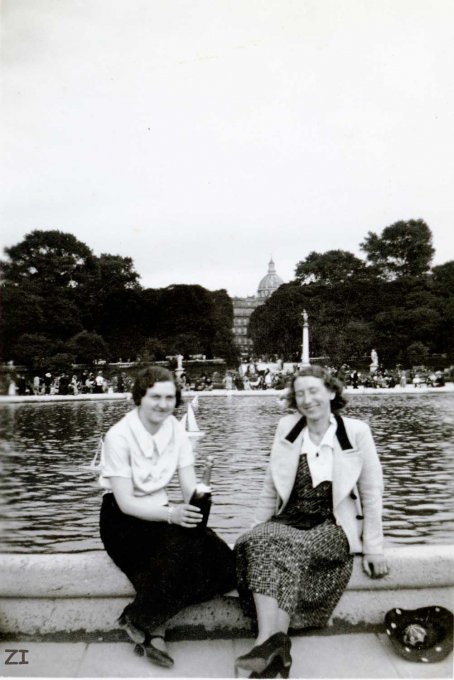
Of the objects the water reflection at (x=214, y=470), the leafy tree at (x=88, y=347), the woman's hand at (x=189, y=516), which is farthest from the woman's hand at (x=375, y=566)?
the leafy tree at (x=88, y=347)

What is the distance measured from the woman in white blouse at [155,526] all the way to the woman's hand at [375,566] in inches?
24.2

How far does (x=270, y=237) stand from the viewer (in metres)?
7.52

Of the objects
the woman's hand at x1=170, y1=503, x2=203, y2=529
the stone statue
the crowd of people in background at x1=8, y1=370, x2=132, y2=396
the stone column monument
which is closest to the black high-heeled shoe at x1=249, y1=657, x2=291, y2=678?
the woman's hand at x1=170, y1=503, x2=203, y2=529

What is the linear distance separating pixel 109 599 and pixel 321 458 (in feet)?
3.84

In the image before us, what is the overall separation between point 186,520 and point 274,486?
533 millimetres

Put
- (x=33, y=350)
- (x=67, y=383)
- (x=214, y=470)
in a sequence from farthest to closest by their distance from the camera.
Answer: (x=67, y=383) < (x=214, y=470) < (x=33, y=350)

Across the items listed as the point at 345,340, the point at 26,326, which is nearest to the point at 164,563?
the point at 26,326

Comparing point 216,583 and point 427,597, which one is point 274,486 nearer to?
point 216,583

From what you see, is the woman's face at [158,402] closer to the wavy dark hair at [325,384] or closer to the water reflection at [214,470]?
the wavy dark hair at [325,384]

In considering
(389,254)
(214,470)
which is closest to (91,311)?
(214,470)

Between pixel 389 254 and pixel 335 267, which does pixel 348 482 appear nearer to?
pixel 389 254

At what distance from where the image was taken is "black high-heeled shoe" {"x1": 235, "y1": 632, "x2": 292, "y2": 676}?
106 inches

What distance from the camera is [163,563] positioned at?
2.97 meters

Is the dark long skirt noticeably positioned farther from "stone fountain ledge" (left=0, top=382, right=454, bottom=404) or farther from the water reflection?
the water reflection
